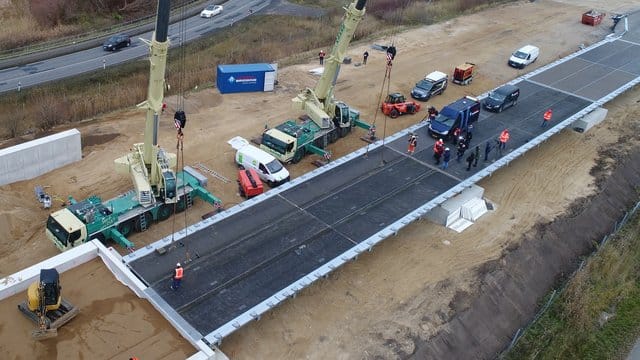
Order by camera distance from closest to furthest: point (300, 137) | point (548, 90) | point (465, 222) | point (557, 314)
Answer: point (557, 314)
point (465, 222)
point (300, 137)
point (548, 90)

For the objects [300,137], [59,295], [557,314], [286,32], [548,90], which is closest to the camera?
[59,295]

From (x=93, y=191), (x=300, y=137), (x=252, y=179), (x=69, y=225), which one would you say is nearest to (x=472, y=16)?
(x=300, y=137)

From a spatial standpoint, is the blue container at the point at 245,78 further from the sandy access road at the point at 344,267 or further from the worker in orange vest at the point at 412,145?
the worker in orange vest at the point at 412,145

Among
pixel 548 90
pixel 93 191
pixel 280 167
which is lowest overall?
pixel 93 191

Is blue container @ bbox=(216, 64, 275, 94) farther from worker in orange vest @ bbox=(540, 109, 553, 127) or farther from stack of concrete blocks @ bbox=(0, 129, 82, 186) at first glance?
worker in orange vest @ bbox=(540, 109, 553, 127)

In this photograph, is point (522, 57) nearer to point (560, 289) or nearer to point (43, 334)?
point (560, 289)

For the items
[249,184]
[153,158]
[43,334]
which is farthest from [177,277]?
[249,184]

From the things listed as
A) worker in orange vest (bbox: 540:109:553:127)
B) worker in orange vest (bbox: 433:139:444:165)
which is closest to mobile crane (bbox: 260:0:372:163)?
worker in orange vest (bbox: 433:139:444:165)

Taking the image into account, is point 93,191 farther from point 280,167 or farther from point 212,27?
point 212,27
